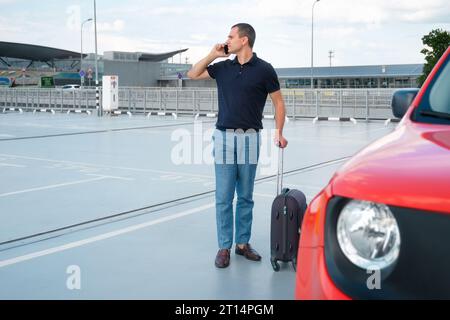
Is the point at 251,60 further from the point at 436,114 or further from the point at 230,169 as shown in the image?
the point at 436,114

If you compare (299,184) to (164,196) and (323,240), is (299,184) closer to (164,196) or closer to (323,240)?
(164,196)

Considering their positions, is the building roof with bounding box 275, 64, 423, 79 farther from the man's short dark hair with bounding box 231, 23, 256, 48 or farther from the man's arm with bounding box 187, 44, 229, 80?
the man's arm with bounding box 187, 44, 229, 80

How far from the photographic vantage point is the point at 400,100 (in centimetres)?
334

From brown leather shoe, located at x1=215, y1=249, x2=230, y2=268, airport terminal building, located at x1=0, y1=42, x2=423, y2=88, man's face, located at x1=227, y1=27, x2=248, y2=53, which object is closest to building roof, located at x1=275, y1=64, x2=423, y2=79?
airport terminal building, located at x1=0, y1=42, x2=423, y2=88

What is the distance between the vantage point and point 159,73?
73625mm

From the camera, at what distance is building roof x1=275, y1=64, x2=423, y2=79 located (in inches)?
2664

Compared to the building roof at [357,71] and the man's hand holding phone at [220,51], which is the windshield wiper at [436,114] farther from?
the building roof at [357,71]

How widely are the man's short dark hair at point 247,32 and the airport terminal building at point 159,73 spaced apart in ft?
190

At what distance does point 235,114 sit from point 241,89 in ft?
0.63

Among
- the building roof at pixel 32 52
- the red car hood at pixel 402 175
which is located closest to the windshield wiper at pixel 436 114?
the red car hood at pixel 402 175

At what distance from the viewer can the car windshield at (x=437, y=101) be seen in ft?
8.86

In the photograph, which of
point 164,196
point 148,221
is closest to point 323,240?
point 148,221

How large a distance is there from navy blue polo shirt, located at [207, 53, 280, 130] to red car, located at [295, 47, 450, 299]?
2.47 meters

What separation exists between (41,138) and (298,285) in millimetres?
14358
